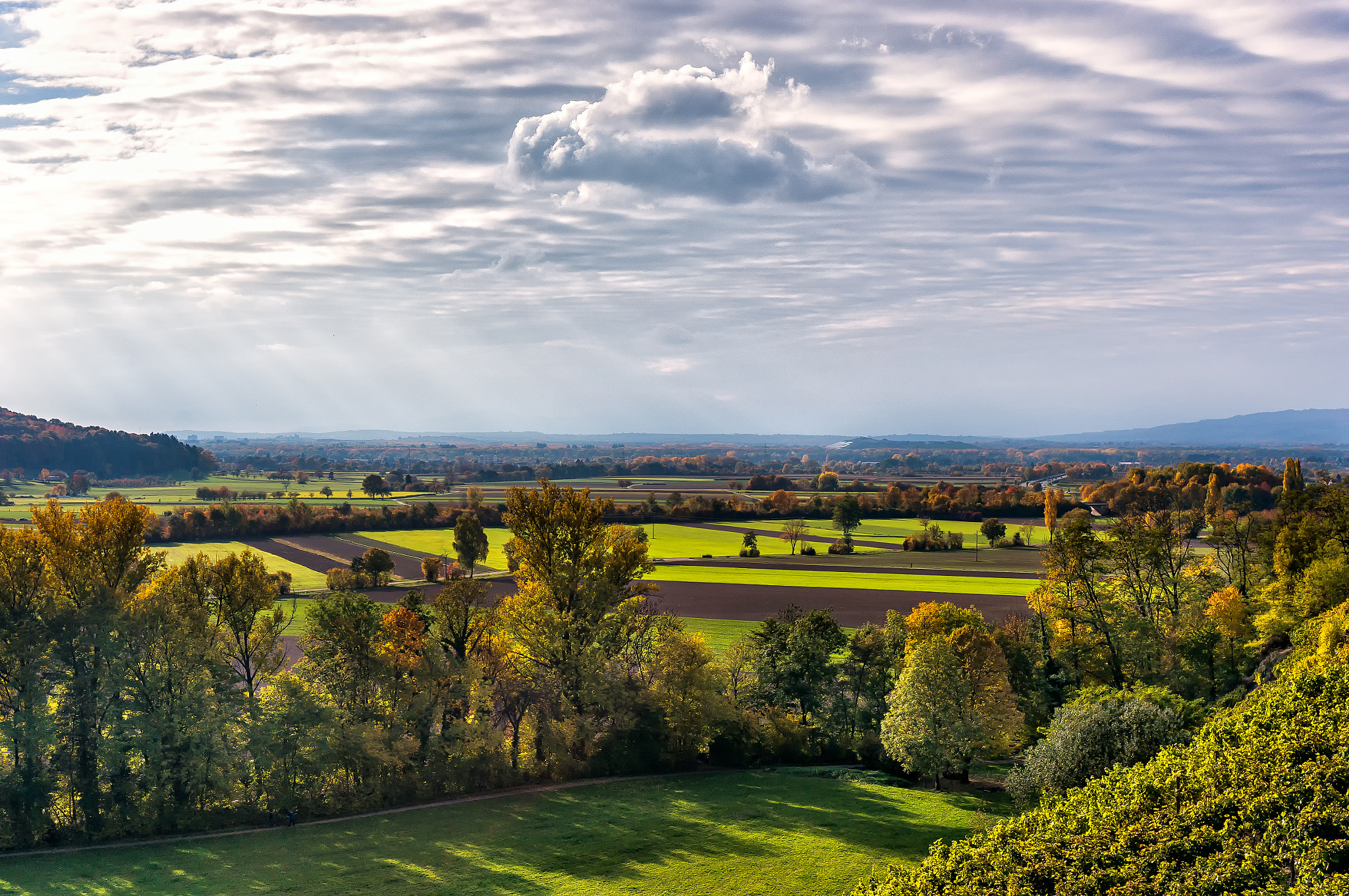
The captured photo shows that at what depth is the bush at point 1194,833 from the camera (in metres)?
18.9

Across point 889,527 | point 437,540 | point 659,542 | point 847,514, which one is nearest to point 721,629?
point 659,542

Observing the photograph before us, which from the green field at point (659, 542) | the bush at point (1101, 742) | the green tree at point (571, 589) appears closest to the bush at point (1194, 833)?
the bush at point (1101, 742)

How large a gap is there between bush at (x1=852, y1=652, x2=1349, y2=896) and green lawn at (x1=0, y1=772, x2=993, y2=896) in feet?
36.3

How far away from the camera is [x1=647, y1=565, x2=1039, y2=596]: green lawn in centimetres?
9200

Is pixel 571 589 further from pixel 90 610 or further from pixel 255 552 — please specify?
pixel 255 552

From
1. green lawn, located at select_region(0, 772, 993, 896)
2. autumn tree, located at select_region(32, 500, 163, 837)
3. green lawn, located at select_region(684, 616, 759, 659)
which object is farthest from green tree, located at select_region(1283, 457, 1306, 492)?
autumn tree, located at select_region(32, 500, 163, 837)

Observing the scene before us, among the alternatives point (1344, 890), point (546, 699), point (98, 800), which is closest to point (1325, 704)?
point (1344, 890)

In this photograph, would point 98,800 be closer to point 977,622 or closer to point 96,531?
point 96,531

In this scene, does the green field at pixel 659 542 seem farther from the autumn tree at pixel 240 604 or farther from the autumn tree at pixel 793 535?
the autumn tree at pixel 240 604

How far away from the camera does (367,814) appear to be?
39281 millimetres

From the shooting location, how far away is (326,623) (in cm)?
4350

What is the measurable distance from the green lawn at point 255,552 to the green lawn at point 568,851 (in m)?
58.4

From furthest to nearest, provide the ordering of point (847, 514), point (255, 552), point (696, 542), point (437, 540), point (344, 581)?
point (847, 514)
point (696, 542)
point (437, 540)
point (255, 552)
point (344, 581)

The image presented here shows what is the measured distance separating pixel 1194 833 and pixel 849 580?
3131 inches
